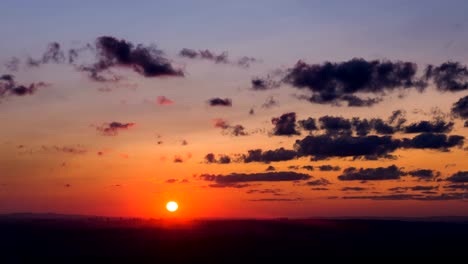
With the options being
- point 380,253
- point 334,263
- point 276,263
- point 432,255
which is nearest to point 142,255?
point 276,263

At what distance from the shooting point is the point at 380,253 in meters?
194

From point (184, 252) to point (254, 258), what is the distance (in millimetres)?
28745

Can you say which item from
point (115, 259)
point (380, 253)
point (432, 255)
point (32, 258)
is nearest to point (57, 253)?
point (32, 258)

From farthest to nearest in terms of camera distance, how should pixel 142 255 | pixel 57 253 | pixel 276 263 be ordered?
1. pixel 57 253
2. pixel 142 255
3. pixel 276 263

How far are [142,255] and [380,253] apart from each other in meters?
69.7

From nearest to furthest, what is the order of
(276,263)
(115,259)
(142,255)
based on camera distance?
(276,263), (115,259), (142,255)

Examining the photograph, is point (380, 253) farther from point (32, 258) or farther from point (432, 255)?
point (32, 258)

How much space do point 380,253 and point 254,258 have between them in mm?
45923

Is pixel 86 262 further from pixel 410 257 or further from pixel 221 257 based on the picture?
pixel 410 257

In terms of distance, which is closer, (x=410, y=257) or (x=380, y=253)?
(x=410, y=257)

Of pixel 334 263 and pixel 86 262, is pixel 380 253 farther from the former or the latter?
pixel 86 262

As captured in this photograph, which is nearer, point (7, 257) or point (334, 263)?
A: point (334, 263)

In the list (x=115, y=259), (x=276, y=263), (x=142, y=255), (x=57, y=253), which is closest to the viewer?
(x=276, y=263)

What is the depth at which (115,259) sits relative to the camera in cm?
16725
